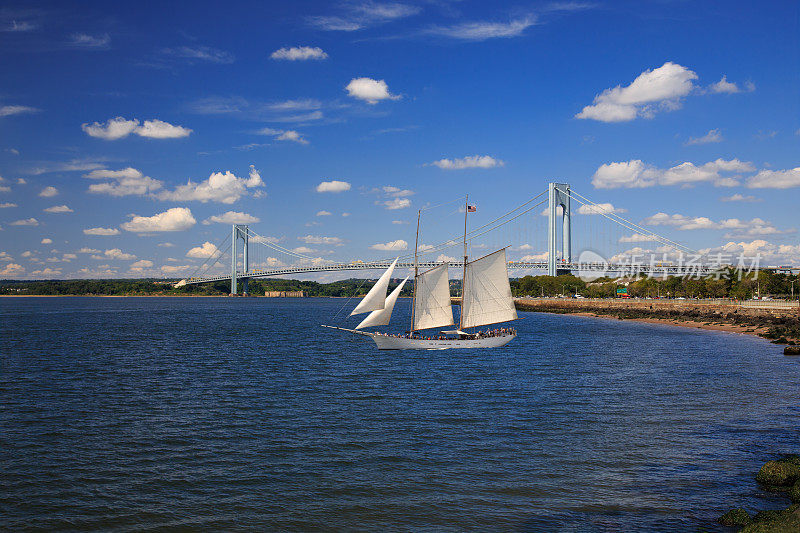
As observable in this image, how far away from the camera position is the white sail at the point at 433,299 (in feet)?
158

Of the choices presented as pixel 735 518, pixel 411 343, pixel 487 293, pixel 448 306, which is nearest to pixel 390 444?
pixel 735 518

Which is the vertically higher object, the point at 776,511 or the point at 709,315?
the point at 709,315

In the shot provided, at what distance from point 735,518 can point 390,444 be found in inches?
388

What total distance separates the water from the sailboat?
976 cm

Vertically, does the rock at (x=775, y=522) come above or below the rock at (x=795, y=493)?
above

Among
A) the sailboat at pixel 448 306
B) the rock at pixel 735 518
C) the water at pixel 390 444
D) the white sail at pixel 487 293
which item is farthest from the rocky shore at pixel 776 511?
the white sail at pixel 487 293

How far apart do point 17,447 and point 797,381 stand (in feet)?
115

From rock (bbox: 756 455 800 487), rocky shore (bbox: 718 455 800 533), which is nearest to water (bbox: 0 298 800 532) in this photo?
rocky shore (bbox: 718 455 800 533)

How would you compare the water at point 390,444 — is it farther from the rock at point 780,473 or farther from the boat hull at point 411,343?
the boat hull at point 411,343

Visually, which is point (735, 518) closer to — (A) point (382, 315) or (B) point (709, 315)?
(A) point (382, 315)

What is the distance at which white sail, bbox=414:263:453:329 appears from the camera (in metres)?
48.2

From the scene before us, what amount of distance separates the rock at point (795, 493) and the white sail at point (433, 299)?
3405cm

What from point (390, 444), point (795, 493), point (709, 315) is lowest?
point (390, 444)

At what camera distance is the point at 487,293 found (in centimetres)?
5106
